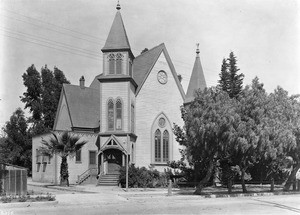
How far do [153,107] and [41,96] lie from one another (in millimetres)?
24850

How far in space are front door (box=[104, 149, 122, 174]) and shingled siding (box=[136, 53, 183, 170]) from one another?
2945mm

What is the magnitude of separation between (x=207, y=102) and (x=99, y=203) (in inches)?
379

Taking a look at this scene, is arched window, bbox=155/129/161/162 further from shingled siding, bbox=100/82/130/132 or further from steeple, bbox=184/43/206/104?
steeple, bbox=184/43/206/104

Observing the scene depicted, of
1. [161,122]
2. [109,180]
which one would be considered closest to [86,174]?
[109,180]

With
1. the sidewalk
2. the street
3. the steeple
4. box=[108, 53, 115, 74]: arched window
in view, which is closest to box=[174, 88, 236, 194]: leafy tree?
the sidewalk

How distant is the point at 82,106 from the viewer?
145 feet

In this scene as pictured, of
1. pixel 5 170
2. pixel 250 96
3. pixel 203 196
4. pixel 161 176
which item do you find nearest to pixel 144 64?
pixel 161 176

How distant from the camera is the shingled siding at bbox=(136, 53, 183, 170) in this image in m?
40.5

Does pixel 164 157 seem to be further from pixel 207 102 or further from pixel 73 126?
pixel 207 102

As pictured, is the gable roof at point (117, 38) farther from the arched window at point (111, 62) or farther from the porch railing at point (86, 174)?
the porch railing at point (86, 174)

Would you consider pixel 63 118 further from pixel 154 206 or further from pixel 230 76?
pixel 154 206

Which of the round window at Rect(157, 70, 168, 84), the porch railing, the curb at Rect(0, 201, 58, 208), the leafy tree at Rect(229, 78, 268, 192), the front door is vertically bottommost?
the curb at Rect(0, 201, 58, 208)

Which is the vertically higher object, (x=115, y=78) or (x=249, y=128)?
(x=115, y=78)

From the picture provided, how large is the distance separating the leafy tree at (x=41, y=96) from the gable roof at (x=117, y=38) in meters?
24.2
